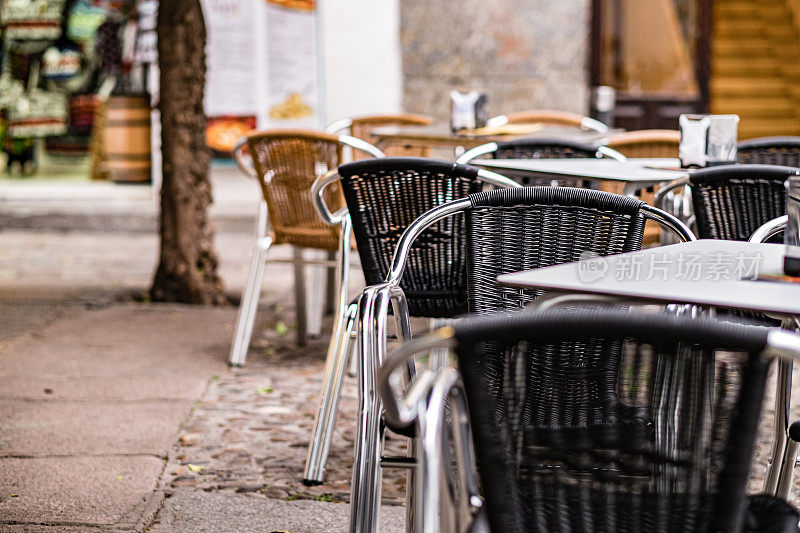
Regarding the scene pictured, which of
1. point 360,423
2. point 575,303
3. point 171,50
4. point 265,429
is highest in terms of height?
point 171,50

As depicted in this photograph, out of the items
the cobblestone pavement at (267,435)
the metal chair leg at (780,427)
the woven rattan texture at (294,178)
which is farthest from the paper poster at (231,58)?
the metal chair leg at (780,427)

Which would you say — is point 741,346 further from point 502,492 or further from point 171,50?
point 171,50

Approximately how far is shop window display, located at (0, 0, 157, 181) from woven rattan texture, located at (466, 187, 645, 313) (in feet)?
27.8

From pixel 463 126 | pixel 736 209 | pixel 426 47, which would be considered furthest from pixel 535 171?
pixel 426 47

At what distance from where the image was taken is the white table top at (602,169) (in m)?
3.51

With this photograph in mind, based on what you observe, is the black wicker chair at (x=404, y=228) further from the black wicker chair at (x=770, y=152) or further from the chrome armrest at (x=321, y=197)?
the black wicker chair at (x=770, y=152)

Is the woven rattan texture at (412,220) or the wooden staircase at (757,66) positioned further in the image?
the wooden staircase at (757,66)

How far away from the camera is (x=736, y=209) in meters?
3.09

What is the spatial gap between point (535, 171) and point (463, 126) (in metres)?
2.05

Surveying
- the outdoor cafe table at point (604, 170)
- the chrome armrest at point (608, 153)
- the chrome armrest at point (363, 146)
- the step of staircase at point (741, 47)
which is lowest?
the outdoor cafe table at point (604, 170)

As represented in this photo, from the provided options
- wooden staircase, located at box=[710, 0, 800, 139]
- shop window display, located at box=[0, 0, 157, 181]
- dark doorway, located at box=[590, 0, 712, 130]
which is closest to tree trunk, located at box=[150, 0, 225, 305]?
shop window display, located at box=[0, 0, 157, 181]

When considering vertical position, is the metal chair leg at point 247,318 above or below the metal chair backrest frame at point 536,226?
below

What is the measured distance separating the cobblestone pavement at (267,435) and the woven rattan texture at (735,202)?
3.96 feet

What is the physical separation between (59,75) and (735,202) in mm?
9334
